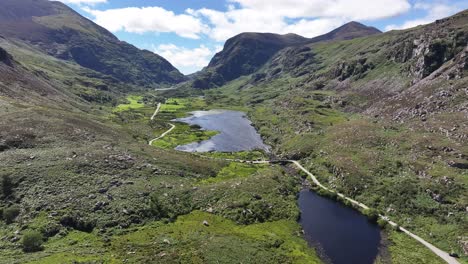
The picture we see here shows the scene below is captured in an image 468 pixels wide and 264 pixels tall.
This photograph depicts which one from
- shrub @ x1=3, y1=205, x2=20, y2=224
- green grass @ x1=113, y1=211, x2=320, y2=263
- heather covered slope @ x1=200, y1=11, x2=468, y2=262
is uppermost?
heather covered slope @ x1=200, y1=11, x2=468, y2=262

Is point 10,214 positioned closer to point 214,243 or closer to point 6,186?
point 6,186

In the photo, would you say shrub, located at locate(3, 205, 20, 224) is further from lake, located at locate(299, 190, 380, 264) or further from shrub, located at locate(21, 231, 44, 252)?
lake, located at locate(299, 190, 380, 264)

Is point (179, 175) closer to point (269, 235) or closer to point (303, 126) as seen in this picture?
point (269, 235)

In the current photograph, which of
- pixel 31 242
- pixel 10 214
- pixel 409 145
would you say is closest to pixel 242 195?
pixel 31 242

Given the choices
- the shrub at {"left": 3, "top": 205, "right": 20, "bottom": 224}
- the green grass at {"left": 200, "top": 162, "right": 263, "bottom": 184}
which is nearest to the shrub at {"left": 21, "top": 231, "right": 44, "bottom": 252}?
the shrub at {"left": 3, "top": 205, "right": 20, "bottom": 224}

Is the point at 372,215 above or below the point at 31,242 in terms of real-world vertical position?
above

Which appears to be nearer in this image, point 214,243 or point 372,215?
point 214,243

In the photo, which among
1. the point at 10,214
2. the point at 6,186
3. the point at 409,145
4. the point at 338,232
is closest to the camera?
the point at 10,214
